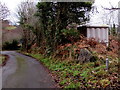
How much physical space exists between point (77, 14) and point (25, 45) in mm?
13730

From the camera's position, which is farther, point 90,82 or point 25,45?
point 25,45

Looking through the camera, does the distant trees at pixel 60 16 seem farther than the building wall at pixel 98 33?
No

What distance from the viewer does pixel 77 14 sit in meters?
12.0

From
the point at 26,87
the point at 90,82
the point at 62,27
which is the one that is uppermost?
the point at 62,27

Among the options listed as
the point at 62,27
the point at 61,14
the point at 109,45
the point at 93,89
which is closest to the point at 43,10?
the point at 61,14

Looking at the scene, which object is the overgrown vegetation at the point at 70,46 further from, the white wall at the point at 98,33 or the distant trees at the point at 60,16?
the white wall at the point at 98,33

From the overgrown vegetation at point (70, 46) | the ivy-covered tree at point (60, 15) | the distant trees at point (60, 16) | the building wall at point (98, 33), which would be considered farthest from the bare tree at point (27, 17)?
the building wall at point (98, 33)

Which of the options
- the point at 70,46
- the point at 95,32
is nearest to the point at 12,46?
the point at 95,32

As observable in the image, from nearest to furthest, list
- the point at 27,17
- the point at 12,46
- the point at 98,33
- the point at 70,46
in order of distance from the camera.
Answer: the point at 70,46, the point at 98,33, the point at 27,17, the point at 12,46

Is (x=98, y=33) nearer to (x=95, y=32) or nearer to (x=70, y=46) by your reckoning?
(x=95, y=32)

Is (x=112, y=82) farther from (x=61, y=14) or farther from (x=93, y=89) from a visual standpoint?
(x=61, y=14)

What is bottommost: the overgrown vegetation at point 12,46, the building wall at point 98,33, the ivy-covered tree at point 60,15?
the overgrown vegetation at point 12,46

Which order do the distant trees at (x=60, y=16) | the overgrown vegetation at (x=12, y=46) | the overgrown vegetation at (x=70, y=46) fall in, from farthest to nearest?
the overgrown vegetation at (x=12, y=46) < the distant trees at (x=60, y=16) < the overgrown vegetation at (x=70, y=46)

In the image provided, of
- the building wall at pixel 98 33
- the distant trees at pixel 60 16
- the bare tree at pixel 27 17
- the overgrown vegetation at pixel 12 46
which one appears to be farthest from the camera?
the overgrown vegetation at pixel 12 46
